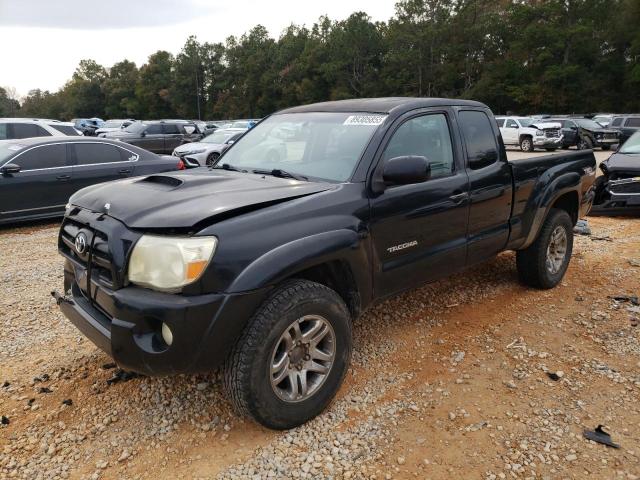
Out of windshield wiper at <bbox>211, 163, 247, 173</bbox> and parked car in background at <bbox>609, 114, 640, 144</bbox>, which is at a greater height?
parked car in background at <bbox>609, 114, 640, 144</bbox>

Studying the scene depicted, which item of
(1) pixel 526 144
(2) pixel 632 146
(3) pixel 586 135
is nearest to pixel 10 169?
(2) pixel 632 146

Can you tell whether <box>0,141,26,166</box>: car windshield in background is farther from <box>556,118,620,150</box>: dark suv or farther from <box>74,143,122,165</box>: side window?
<box>556,118,620,150</box>: dark suv

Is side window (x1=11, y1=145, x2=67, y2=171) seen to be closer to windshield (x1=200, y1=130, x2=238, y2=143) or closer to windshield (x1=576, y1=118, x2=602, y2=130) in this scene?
windshield (x1=200, y1=130, x2=238, y2=143)

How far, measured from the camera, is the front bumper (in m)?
2.31

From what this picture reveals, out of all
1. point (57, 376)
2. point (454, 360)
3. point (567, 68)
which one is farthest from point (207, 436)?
point (567, 68)

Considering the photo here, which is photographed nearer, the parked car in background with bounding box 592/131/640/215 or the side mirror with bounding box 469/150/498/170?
the side mirror with bounding box 469/150/498/170

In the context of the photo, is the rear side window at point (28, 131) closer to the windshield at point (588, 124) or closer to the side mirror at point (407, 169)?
the side mirror at point (407, 169)

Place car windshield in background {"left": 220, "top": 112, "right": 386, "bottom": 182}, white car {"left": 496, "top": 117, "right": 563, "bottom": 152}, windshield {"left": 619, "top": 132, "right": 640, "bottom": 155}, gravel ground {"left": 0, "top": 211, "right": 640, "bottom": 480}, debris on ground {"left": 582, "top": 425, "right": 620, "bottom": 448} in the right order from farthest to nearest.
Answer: white car {"left": 496, "top": 117, "right": 563, "bottom": 152}
windshield {"left": 619, "top": 132, "right": 640, "bottom": 155}
car windshield in background {"left": 220, "top": 112, "right": 386, "bottom": 182}
debris on ground {"left": 582, "top": 425, "right": 620, "bottom": 448}
gravel ground {"left": 0, "top": 211, "right": 640, "bottom": 480}

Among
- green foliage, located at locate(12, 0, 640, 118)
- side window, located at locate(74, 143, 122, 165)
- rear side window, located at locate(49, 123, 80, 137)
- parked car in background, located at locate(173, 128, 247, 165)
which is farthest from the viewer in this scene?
green foliage, located at locate(12, 0, 640, 118)

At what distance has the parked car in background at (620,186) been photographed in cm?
818

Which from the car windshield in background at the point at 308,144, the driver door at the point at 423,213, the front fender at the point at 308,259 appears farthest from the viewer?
the car windshield in background at the point at 308,144

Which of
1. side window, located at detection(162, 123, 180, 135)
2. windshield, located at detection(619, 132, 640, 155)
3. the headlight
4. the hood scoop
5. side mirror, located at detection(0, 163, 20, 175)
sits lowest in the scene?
the headlight

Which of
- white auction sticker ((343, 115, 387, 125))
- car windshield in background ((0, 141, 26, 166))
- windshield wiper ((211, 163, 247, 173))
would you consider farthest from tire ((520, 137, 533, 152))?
windshield wiper ((211, 163, 247, 173))

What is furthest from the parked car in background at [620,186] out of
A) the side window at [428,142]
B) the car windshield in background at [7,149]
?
the car windshield in background at [7,149]
